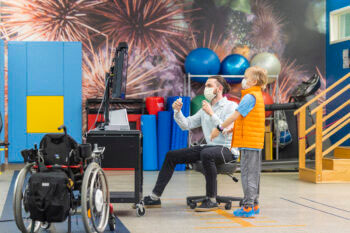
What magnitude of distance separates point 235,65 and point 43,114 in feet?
11.0

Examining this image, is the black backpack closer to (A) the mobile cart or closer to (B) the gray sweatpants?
(A) the mobile cart

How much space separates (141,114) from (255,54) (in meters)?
2.49

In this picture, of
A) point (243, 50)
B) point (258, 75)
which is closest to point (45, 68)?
point (243, 50)

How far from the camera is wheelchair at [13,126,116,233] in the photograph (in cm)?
312

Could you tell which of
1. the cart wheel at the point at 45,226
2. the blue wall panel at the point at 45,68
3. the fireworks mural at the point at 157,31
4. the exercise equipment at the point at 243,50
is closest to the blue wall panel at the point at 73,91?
the blue wall panel at the point at 45,68

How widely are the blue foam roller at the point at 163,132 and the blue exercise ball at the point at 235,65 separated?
4.25 ft

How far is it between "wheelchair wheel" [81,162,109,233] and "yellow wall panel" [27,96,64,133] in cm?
505

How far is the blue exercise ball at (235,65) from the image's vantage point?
8.90m

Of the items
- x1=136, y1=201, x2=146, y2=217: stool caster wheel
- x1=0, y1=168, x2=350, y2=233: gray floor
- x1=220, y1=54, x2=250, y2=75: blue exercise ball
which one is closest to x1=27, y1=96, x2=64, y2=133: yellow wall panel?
x1=0, y1=168, x2=350, y2=233: gray floor

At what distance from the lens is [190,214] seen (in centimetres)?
459

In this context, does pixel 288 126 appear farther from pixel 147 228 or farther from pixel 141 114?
pixel 147 228

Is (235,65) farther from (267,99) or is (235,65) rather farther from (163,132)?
(163,132)

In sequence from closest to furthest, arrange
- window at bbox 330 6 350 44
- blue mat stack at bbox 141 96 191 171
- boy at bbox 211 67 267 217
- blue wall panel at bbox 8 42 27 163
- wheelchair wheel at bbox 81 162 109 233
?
wheelchair wheel at bbox 81 162 109 233 < boy at bbox 211 67 267 217 < blue wall panel at bbox 8 42 27 163 < blue mat stack at bbox 141 96 191 171 < window at bbox 330 6 350 44

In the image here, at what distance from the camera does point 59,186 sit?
3.15 metres
